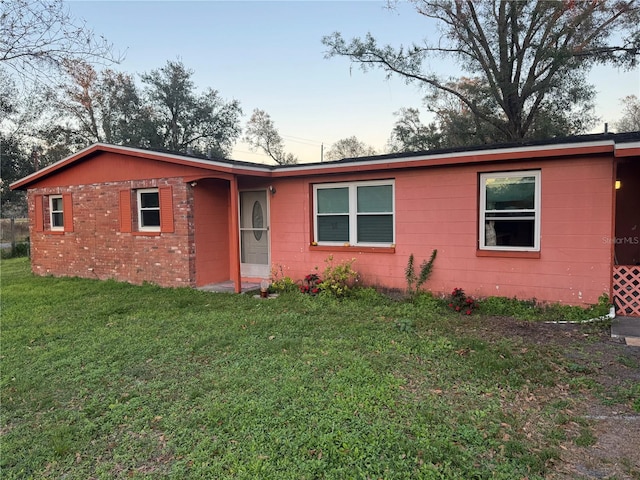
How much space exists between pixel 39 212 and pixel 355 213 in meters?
9.98

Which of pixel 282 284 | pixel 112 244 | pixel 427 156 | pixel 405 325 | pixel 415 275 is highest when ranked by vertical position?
pixel 427 156

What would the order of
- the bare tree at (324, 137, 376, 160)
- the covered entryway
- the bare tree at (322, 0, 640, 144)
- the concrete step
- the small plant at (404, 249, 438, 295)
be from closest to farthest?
the concrete step → the small plant at (404, 249, 438, 295) → the covered entryway → the bare tree at (322, 0, 640, 144) → the bare tree at (324, 137, 376, 160)

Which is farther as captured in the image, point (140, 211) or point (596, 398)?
point (140, 211)

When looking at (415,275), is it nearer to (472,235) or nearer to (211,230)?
(472,235)

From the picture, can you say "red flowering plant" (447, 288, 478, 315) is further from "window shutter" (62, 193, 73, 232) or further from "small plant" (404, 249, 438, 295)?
"window shutter" (62, 193, 73, 232)

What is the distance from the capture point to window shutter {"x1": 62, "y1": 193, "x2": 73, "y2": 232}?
11.3 meters

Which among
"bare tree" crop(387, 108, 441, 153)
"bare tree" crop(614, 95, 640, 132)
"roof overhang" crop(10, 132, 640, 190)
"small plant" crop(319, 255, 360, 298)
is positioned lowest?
"small plant" crop(319, 255, 360, 298)

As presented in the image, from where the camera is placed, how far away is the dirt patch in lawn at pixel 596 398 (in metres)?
2.64

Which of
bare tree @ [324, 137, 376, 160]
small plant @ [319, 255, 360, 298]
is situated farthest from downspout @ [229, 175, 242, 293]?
bare tree @ [324, 137, 376, 160]

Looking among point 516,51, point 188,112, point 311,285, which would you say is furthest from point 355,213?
point 188,112

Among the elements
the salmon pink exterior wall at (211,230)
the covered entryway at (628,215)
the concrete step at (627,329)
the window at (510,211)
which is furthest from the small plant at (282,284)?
the covered entryway at (628,215)

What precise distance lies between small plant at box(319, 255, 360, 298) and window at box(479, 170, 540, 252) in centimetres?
249

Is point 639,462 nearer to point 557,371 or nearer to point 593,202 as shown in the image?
point 557,371

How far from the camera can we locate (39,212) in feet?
40.0
